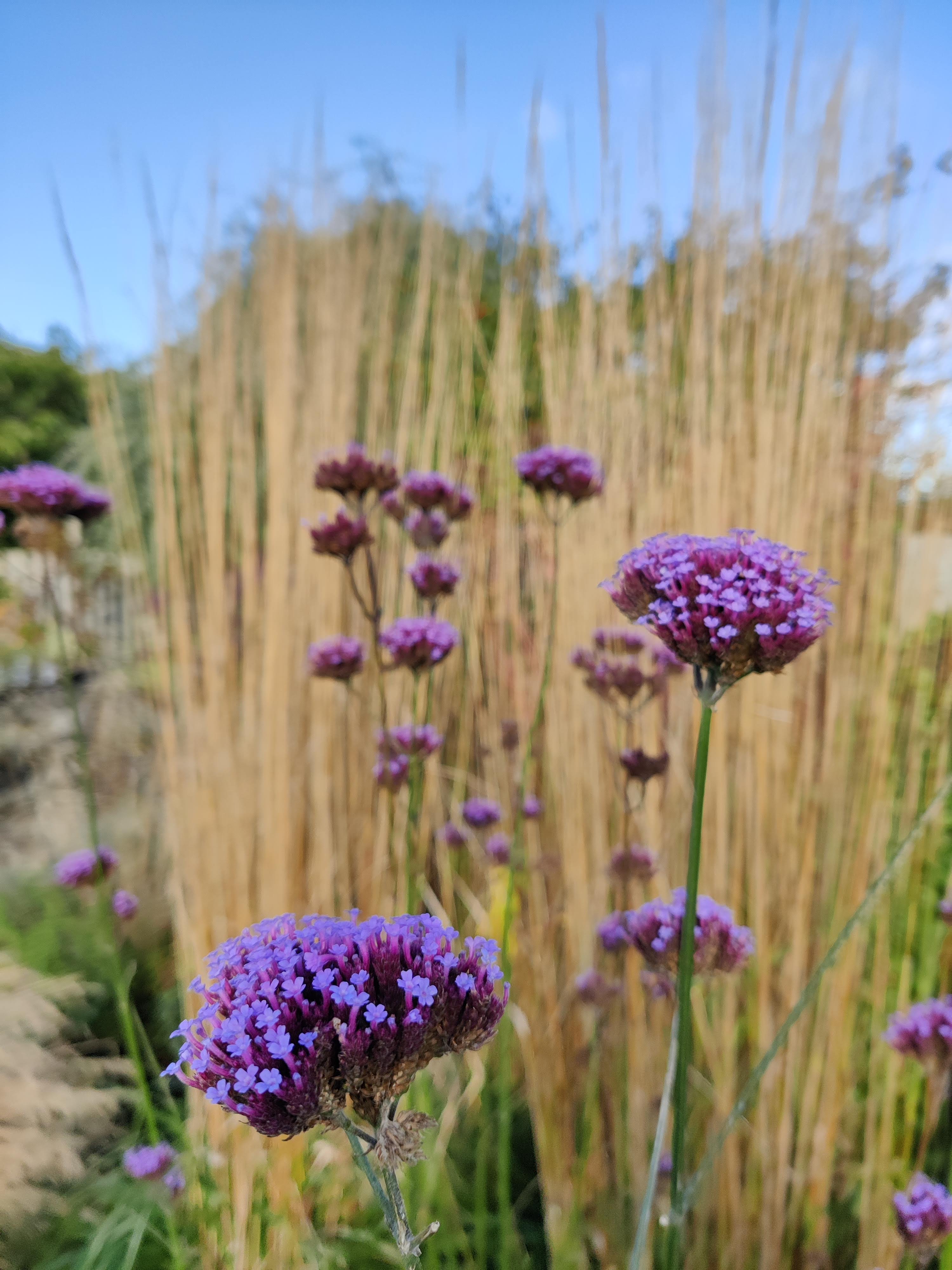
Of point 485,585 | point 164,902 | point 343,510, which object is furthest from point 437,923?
point 164,902

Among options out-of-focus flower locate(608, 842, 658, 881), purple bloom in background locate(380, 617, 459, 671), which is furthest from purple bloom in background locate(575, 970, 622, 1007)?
purple bloom in background locate(380, 617, 459, 671)

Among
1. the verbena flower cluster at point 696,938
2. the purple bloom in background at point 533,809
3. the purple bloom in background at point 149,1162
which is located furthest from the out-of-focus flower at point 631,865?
the purple bloom in background at point 149,1162

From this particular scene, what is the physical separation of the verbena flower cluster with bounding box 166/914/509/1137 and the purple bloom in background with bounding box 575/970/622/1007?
82 centimetres

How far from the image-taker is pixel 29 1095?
98 cm

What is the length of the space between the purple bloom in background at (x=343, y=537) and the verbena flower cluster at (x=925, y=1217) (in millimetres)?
1122

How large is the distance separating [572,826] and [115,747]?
2.54 m

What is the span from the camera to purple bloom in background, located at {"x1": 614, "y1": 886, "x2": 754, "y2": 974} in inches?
31.5

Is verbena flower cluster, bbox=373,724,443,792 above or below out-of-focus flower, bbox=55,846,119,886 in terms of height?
above

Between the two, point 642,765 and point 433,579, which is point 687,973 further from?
point 433,579

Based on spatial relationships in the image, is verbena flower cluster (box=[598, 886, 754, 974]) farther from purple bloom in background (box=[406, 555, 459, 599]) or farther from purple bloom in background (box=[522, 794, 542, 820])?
purple bloom in background (box=[522, 794, 542, 820])

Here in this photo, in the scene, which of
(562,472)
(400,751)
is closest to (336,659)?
(400,751)

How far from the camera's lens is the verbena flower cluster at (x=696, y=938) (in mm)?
801

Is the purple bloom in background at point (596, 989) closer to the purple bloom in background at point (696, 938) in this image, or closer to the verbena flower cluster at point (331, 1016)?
the purple bloom in background at point (696, 938)

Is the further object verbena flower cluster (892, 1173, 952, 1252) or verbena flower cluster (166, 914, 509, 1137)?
verbena flower cluster (892, 1173, 952, 1252)
